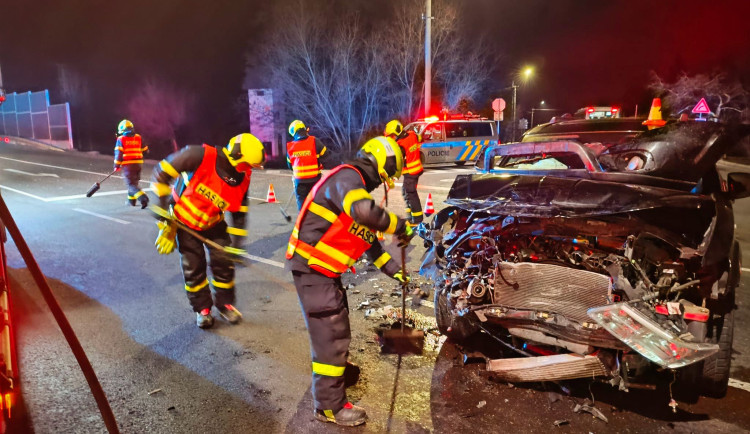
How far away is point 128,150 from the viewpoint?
9.59 metres

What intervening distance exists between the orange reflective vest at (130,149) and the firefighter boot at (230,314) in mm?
6477

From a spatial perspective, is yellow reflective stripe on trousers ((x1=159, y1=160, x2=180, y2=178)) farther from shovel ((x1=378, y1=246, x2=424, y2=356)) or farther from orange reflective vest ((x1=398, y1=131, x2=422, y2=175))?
orange reflective vest ((x1=398, y1=131, x2=422, y2=175))

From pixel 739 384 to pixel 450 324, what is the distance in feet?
6.38

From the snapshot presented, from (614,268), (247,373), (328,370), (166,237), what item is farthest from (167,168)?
(614,268)

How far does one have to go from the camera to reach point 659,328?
2.56 meters

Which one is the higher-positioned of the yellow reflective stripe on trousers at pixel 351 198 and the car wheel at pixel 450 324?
the yellow reflective stripe on trousers at pixel 351 198

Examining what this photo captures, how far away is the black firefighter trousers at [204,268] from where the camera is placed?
167 inches

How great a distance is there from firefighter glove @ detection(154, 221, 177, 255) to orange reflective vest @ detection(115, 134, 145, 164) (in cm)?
631

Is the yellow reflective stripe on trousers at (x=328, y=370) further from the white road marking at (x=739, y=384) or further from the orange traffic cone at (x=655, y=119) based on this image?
the orange traffic cone at (x=655, y=119)

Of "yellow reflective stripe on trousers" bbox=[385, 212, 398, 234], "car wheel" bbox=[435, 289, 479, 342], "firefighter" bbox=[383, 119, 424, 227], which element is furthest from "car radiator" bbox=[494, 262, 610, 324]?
"firefighter" bbox=[383, 119, 424, 227]

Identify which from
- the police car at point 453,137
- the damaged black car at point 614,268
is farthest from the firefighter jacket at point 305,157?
the police car at point 453,137

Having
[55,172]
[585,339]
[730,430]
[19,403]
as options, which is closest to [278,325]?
[19,403]

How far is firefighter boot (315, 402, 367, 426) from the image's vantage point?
285 centimetres

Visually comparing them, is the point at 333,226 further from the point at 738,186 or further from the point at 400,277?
the point at 738,186
